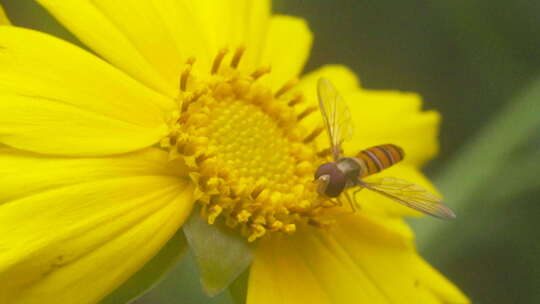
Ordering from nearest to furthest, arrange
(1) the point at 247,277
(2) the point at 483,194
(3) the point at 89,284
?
(3) the point at 89,284, (1) the point at 247,277, (2) the point at 483,194

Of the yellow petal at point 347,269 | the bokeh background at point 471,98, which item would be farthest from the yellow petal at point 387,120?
the bokeh background at point 471,98

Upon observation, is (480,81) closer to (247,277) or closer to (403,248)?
(403,248)

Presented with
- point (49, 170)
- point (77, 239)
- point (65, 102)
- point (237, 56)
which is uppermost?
point (237, 56)

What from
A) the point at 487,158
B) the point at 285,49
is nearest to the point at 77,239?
the point at 285,49

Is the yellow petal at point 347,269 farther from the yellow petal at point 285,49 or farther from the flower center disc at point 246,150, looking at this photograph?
the yellow petal at point 285,49

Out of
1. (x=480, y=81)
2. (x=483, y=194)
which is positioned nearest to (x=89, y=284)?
(x=483, y=194)

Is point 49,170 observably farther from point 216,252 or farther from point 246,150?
point 246,150
